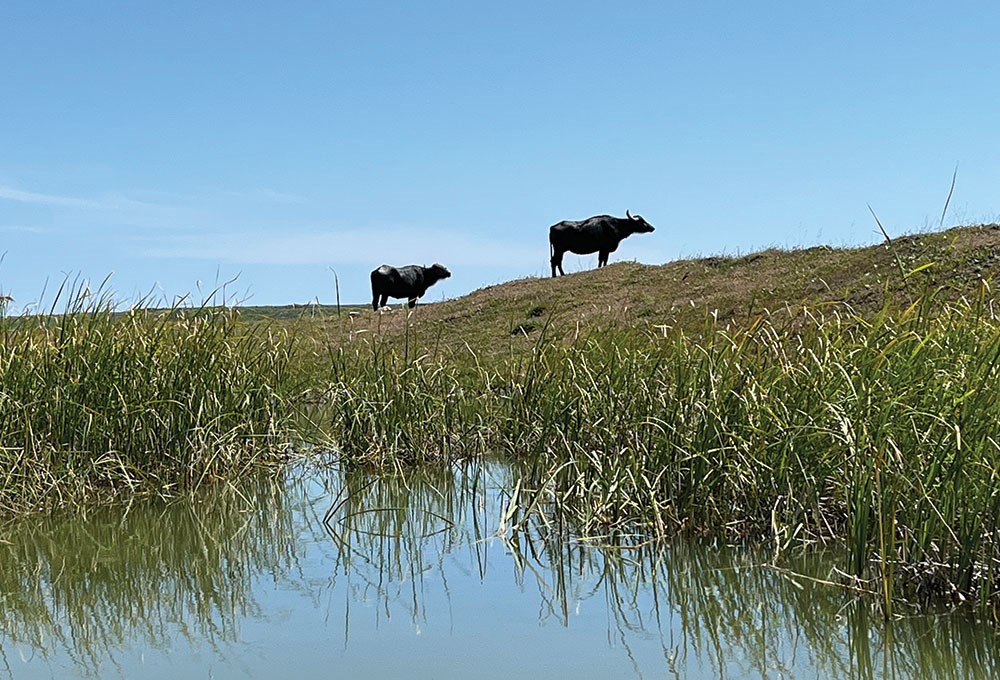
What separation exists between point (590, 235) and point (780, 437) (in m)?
19.4

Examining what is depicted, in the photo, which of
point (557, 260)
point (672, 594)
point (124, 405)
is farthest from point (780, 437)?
point (557, 260)

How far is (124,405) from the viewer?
6.95 metres

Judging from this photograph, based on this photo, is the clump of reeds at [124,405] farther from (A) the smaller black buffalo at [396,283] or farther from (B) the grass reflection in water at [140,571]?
(A) the smaller black buffalo at [396,283]

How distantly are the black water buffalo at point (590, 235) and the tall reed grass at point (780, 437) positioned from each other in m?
16.9

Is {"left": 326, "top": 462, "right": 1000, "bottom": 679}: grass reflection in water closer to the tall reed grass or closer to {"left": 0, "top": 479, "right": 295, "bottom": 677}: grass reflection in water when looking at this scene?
the tall reed grass

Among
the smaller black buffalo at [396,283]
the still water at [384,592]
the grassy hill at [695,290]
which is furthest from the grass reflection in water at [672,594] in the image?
the smaller black buffalo at [396,283]

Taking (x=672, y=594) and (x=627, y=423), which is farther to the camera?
(x=627, y=423)

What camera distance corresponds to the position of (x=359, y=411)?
7.85 m

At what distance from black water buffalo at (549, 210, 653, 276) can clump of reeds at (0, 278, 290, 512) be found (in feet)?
56.1

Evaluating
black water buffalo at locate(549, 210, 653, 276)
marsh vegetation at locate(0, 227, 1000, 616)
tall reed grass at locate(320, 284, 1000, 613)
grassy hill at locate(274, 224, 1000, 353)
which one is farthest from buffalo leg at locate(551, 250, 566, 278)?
tall reed grass at locate(320, 284, 1000, 613)

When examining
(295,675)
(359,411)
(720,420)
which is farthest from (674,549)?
(359,411)

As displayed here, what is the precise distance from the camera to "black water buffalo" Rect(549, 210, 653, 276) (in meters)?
24.5

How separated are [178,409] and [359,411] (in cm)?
127

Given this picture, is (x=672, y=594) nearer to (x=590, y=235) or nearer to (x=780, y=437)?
(x=780, y=437)
